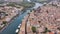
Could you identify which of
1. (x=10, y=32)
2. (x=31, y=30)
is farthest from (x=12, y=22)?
(x=31, y=30)

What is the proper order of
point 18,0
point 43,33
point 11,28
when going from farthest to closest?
point 18,0 → point 11,28 → point 43,33

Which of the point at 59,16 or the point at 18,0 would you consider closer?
the point at 59,16

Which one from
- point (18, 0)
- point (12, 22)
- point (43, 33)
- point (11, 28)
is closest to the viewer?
point (43, 33)

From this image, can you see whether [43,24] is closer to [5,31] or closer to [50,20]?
[50,20]

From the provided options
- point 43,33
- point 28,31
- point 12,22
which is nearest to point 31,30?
point 28,31

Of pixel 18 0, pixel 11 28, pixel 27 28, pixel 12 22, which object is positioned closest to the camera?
pixel 27 28

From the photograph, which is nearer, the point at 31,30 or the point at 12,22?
the point at 31,30

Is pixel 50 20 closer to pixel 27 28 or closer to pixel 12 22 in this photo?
pixel 27 28

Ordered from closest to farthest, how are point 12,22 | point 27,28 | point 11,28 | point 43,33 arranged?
1. point 43,33
2. point 27,28
3. point 11,28
4. point 12,22
